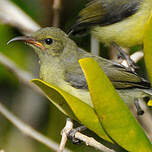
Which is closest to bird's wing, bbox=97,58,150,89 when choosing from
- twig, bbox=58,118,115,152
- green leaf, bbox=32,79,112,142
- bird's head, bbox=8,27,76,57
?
bird's head, bbox=8,27,76,57

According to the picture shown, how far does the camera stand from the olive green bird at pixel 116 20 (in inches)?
190

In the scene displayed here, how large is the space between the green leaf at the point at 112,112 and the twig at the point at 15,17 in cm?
256

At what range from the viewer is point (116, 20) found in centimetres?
516

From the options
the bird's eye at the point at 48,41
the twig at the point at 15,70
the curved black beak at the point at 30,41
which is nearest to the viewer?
the curved black beak at the point at 30,41

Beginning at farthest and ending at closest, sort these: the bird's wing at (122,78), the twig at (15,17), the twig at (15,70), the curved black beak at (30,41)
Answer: the twig at (15,17), the twig at (15,70), the curved black beak at (30,41), the bird's wing at (122,78)

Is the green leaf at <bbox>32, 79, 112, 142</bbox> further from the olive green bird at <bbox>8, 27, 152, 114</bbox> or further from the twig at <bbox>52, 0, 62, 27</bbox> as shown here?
the twig at <bbox>52, 0, 62, 27</bbox>

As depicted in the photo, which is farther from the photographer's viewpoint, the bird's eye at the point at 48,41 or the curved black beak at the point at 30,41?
the bird's eye at the point at 48,41

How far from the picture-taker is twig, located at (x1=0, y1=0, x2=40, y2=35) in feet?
15.5

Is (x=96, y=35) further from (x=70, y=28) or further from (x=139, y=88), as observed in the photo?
(x=139, y=88)

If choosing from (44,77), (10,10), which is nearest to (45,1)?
(10,10)

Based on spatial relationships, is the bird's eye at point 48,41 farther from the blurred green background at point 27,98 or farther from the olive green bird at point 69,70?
the blurred green background at point 27,98

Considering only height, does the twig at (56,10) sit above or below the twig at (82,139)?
above

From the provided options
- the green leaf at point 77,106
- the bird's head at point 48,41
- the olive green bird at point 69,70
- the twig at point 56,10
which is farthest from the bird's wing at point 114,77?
the green leaf at point 77,106

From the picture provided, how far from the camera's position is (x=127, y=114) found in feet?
8.04
